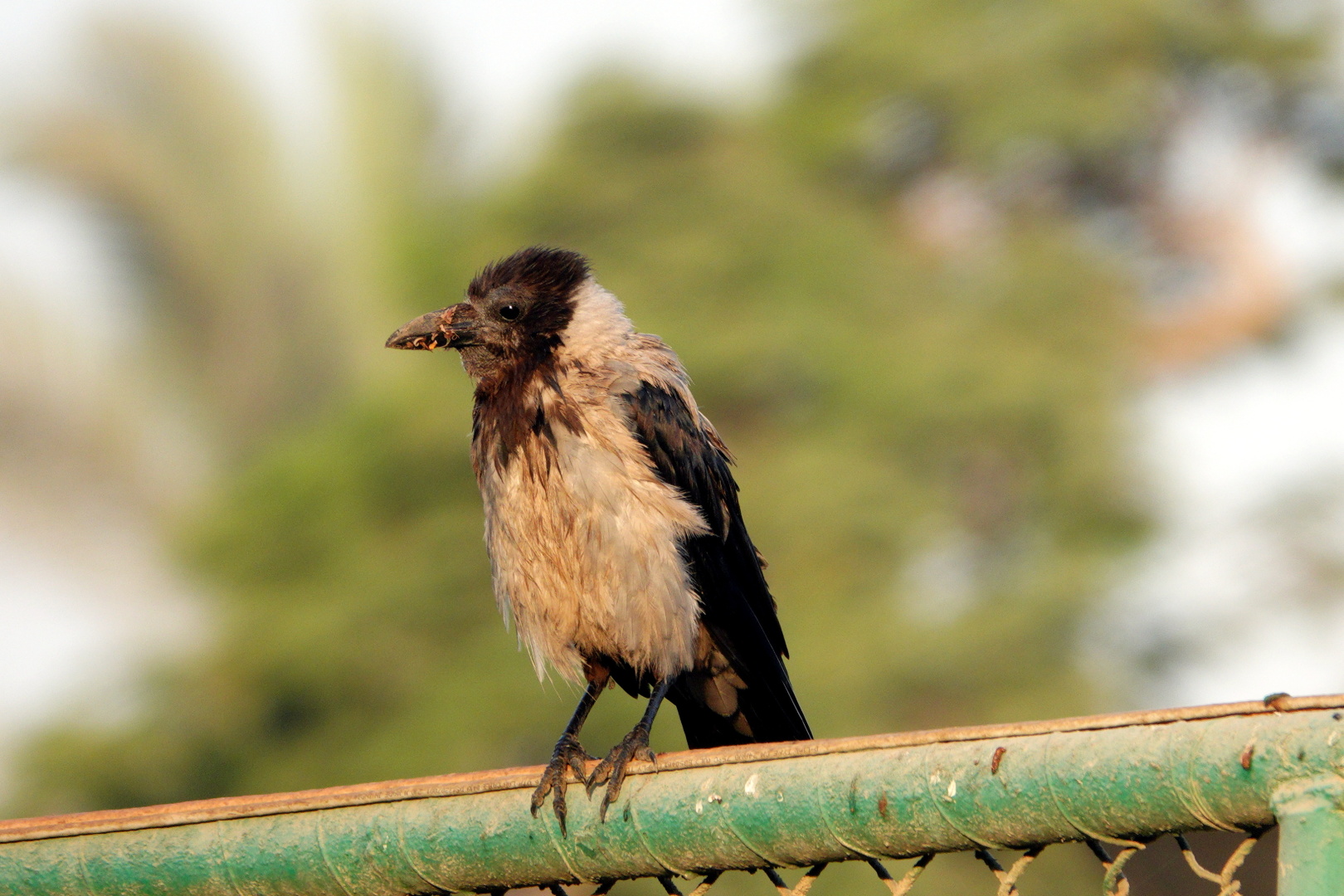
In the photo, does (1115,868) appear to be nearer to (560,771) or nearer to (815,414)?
(560,771)

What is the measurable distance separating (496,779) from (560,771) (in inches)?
15.1

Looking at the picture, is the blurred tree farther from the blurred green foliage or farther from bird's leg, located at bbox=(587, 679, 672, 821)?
bird's leg, located at bbox=(587, 679, 672, 821)

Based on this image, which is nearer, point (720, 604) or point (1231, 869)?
Result: point (1231, 869)

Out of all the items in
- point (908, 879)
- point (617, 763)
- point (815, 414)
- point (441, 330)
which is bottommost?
point (908, 879)

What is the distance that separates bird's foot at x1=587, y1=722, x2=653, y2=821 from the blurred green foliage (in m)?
11.0

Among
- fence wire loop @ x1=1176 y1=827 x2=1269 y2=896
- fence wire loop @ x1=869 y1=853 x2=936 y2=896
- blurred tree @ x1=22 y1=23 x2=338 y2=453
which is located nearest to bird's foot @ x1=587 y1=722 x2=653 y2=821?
fence wire loop @ x1=869 y1=853 x2=936 y2=896

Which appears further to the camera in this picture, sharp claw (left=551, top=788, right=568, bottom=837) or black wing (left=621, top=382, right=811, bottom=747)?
black wing (left=621, top=382, right=811, bottom=747)

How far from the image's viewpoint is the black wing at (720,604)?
12.4 feet

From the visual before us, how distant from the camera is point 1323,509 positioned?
18109 mm

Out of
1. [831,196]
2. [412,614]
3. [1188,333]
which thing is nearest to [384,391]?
[412,614]

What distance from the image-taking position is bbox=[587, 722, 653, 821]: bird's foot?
1.92 m

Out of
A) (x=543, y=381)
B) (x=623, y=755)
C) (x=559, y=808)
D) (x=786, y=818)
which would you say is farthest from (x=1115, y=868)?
(x=543, y=381)

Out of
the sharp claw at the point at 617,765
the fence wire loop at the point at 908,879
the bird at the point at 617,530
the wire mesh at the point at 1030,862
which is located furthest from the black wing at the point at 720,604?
the fence wire loop at the point at 908,879

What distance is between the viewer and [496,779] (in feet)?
6.39
